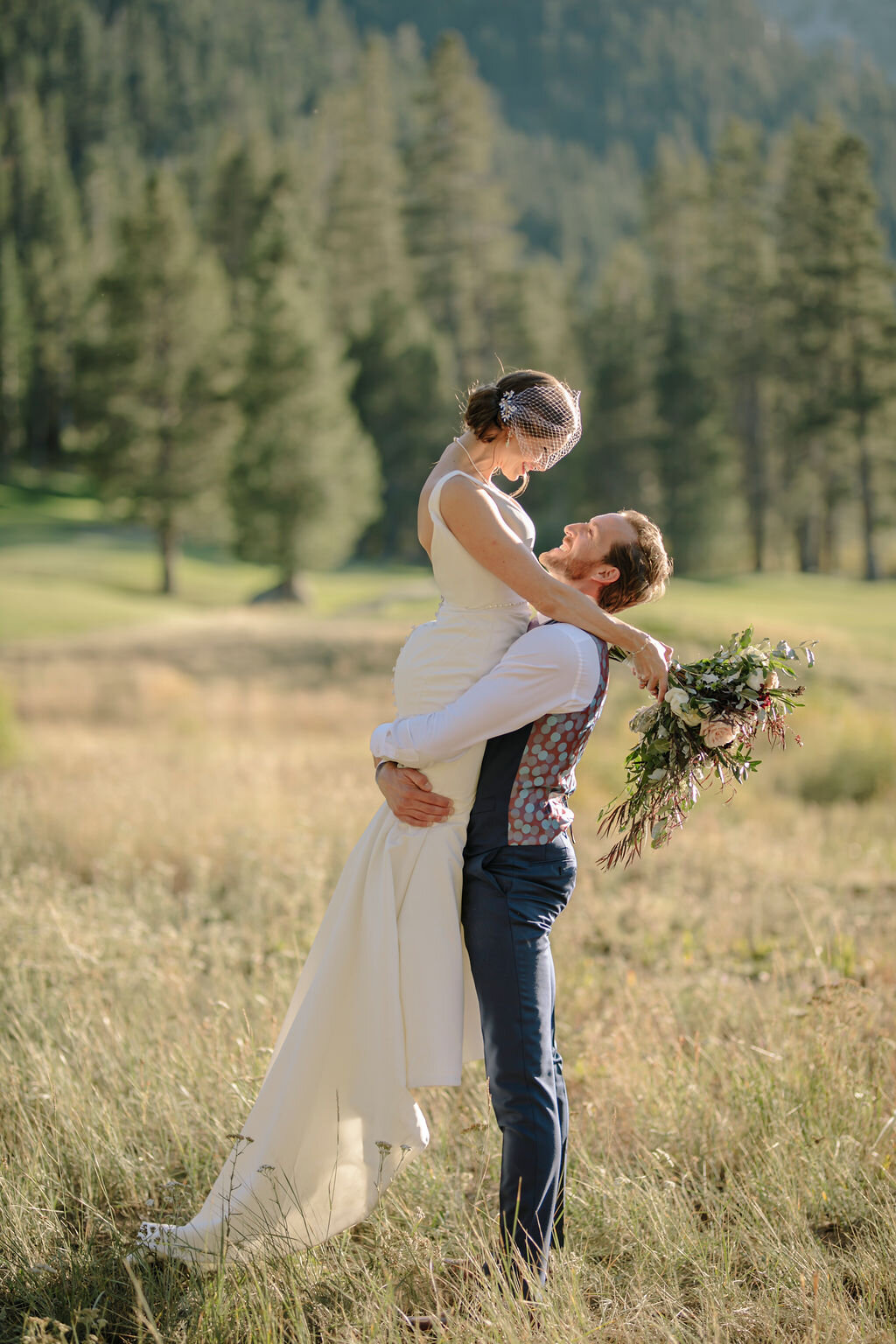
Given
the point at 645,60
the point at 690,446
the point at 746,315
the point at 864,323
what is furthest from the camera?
the point at 645,60

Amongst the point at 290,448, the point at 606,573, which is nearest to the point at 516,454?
the point at 606,573

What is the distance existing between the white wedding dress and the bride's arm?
0.15 feet

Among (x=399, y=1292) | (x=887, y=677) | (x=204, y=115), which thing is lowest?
(x=887, y=677)

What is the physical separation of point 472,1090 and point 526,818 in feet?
5.69

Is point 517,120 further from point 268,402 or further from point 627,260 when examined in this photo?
point 268,402

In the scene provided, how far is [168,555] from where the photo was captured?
3747 centimetres

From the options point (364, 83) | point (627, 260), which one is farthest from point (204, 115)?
point (627, 260)

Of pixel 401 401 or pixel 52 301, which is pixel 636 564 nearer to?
pixel 401 401

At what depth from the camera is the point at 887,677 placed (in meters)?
18.0

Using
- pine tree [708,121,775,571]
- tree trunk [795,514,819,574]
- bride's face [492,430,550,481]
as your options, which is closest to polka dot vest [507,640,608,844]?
bride's face [492,430,550,481]

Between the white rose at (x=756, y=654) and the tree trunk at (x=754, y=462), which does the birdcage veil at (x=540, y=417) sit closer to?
the white rose at (x=756, y=654)

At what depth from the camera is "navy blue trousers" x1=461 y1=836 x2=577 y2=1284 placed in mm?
2668

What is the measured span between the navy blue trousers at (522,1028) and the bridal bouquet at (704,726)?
0.22 m

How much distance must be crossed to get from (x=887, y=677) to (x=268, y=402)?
24.2 meters
